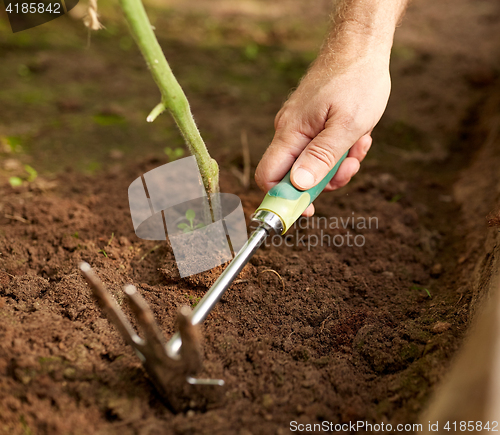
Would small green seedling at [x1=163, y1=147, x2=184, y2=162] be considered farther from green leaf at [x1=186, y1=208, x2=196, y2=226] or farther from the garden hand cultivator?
the garden hand cultivator

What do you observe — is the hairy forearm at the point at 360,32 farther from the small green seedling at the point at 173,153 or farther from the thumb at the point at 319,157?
the small green seedling at the point at 173,153

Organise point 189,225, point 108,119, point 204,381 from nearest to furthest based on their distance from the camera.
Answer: point 204,381 < point 189,225 < point 108,119

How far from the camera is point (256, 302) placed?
1432 millimetres

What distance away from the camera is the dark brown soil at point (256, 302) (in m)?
1.05

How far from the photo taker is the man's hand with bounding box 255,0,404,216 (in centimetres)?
145

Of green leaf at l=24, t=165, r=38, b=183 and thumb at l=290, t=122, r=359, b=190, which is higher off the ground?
thumb at l=290, t=122, r=359, b=190

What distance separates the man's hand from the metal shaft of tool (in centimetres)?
28

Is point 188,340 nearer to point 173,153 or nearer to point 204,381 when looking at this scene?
point 204,381

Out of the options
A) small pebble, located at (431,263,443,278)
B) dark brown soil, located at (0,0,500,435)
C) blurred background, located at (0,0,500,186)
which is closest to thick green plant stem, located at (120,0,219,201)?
dark brown soil, located at (0,0,500,435)

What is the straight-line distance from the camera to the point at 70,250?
1.62m

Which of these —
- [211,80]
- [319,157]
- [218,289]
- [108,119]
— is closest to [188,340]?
[218,289]

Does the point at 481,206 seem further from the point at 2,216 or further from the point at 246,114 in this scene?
the point at 2,216

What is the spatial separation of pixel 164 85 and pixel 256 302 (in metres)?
0.86

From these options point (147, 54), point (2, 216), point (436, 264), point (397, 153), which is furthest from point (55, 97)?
point (436, 264)
